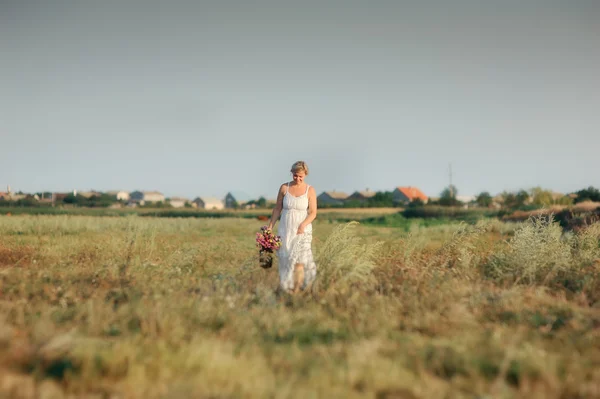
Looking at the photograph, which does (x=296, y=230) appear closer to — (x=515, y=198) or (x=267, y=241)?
(x=267, y=241)

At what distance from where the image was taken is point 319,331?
4.93m

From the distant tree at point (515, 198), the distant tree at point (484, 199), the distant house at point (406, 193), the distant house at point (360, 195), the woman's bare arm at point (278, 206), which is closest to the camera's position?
the woman's bare arm at point (278, 206)

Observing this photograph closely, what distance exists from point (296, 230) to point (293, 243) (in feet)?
0.71

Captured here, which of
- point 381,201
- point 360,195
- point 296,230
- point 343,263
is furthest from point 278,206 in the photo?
point 360,195

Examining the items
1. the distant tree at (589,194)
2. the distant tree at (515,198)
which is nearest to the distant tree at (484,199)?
the distant tree at (515,198)

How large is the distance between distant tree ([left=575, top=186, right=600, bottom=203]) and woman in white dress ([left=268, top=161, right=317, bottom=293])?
1906 inches

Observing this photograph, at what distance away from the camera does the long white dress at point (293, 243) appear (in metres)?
7.36

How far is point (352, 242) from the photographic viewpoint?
807cm

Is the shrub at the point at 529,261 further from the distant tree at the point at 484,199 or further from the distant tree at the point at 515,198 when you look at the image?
the distant tree at the point at 484,199

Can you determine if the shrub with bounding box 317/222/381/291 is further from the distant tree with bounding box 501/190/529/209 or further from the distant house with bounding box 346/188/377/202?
the distant house with bounding box 346/188/377/202

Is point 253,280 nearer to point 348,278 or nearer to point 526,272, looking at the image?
point 348,278

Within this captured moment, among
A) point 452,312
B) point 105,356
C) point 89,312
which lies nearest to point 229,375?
point 105,356

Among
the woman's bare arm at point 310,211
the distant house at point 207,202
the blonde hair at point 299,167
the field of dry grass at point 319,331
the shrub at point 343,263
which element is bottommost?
the field of dry grass at point 319,331

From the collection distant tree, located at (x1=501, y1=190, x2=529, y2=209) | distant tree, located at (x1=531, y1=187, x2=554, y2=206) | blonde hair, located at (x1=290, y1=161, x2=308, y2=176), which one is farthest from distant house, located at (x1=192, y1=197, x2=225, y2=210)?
blonde hair, located at (x1=290, y1=161, x2=308, y2=176)
